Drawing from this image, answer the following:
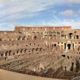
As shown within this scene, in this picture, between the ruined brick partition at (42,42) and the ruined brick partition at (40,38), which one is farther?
the ruined brick partition at (40,38)

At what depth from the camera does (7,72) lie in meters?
11.8

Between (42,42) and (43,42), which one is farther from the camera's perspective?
(43,42)

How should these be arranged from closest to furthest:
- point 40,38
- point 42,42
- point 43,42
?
point 42,42
point 43,42
point 40,38

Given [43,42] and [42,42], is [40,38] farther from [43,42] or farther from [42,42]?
[42,42]

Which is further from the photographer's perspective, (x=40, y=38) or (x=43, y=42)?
(x=40, y=38)

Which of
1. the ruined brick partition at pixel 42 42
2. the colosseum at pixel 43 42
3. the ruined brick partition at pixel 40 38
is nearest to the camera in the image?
the colosseum at pixel 43 42

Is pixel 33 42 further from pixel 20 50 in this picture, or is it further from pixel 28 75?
pixel 28 75

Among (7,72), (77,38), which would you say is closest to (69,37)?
(77,38)

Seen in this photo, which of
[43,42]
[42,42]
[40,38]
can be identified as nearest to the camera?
[42,42]

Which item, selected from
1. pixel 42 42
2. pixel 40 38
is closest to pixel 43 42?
pixel 42 42

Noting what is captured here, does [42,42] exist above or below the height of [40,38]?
below

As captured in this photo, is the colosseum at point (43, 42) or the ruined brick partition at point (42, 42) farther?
the ruined brick partition at point (42, 42)

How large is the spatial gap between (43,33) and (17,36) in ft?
34.0

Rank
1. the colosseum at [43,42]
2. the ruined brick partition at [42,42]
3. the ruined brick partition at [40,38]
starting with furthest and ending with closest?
the ruined brick partition at [40,38]
the ruined brick partition at [42,42]
the colosseum at [43,42]
